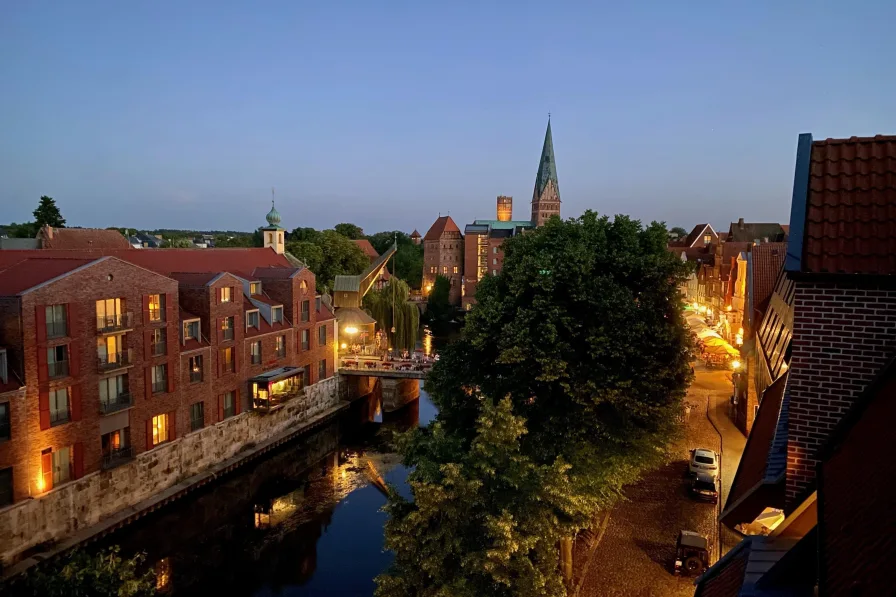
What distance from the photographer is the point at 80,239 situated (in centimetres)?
5041

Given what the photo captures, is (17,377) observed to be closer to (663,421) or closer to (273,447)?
(273,447)

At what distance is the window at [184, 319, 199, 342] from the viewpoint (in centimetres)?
3139

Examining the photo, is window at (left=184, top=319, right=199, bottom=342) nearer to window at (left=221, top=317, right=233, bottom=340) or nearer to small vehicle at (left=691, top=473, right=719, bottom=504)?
window at (left=221, top=317, right=233, bottom=340)

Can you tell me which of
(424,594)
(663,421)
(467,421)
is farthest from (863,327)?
(467,421)

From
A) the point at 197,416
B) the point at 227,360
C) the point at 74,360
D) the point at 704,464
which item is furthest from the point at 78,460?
the point at 704,464

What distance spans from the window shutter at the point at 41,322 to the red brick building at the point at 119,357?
39 millimetres

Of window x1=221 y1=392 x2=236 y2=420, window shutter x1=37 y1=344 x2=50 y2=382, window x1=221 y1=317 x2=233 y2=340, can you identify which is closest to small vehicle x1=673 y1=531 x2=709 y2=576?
window shutter x1=37 y1=344 x2=50 y2=382

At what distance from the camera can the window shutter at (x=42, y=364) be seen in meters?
22.8

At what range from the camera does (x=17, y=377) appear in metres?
22.2

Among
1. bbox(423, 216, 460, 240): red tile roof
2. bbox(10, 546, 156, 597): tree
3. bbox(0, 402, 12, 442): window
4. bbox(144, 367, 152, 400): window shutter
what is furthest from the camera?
bbox(423, 216, 460, 240): red tile roof

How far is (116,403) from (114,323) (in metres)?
3.60

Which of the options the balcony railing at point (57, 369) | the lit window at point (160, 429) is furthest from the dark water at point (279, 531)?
the balcony railing at point (57, 369)

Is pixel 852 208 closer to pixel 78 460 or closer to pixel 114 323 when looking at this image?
pixel 114 323

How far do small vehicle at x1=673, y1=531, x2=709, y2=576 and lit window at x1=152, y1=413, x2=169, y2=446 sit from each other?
23.8 m
